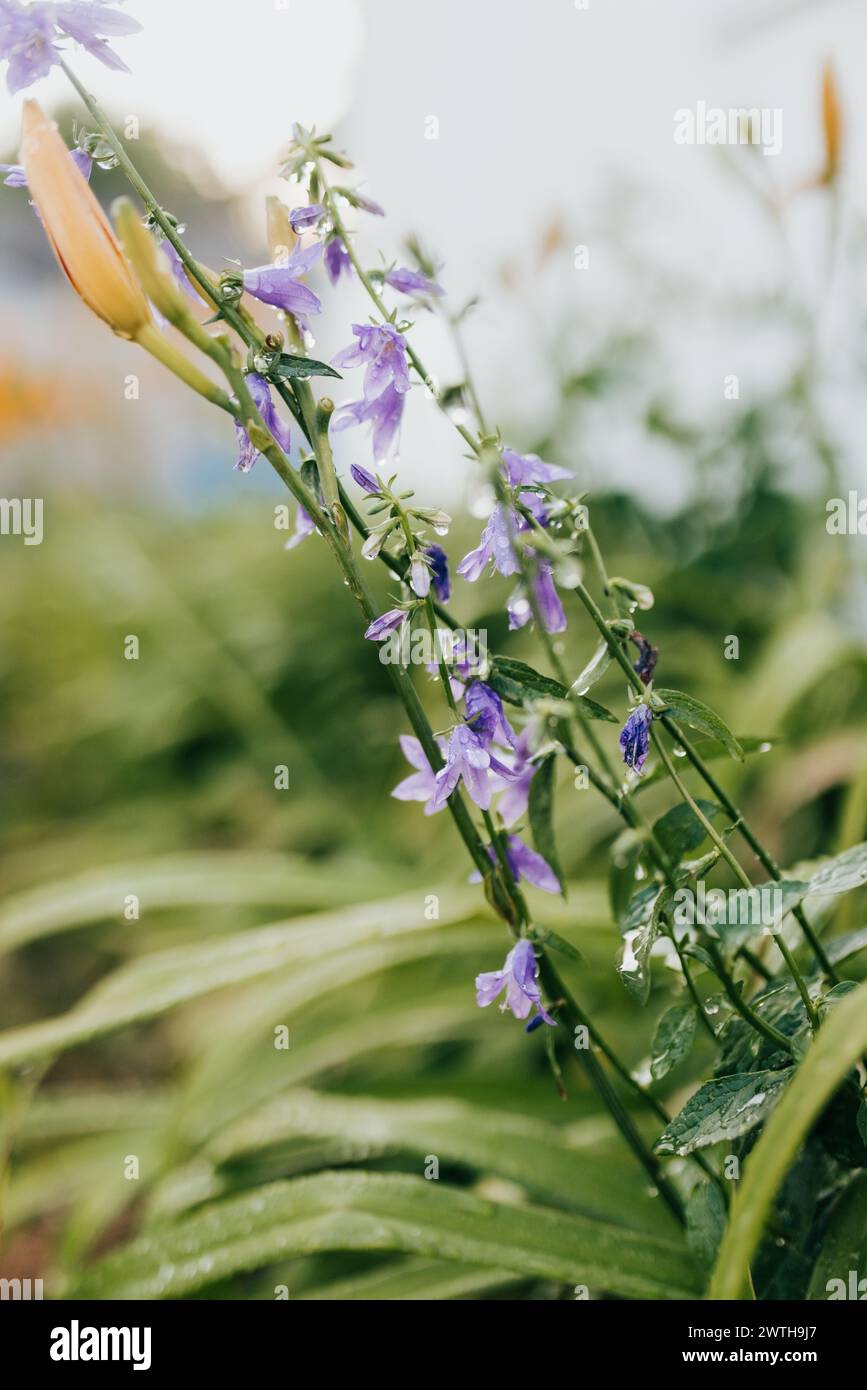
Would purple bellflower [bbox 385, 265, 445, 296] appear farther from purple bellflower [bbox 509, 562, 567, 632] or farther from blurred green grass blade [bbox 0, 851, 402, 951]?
blurred green grass blade [bbox 0, 851, 402, 951]

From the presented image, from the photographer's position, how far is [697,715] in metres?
0.54

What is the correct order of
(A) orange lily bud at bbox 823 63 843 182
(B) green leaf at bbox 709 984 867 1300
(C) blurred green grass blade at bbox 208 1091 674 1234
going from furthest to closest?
1. (A) orange lily bud at bbox 823 63 843 182
2. (C) blurred green grass blade at bbox 208 1091 674 1234
3. (B) green leaf at bbox 709 984 867 1300

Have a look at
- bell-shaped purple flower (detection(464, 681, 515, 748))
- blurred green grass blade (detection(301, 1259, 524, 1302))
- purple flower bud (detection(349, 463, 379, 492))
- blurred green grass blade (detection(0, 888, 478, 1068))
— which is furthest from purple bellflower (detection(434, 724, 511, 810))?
blurred green grass blade (detection(301, 1259, 524, 1302))

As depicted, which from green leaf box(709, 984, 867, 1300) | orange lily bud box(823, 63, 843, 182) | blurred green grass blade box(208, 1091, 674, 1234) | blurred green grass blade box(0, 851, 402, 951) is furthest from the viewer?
blurred green grass blade box(0, 851, 402, 951)

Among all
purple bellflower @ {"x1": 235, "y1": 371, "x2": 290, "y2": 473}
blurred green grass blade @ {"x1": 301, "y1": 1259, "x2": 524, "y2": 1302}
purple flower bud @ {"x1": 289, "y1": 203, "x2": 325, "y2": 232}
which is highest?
purple flower bud @ {"x1": 289, "y1": 203, "x2": 325, "y2": 232}

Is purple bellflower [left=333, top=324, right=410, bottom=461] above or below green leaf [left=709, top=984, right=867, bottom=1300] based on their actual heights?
above

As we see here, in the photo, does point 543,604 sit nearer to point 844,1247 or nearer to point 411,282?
point 411,282

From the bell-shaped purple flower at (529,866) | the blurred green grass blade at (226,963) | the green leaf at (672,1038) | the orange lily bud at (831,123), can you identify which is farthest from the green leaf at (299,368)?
the orange lily bud at (831,123)

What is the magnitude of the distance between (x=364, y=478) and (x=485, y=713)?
0.14 metres

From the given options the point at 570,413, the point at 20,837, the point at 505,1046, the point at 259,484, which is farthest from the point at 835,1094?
the point at 259,484

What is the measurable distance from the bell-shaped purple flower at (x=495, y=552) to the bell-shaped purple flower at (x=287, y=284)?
13 centimetres

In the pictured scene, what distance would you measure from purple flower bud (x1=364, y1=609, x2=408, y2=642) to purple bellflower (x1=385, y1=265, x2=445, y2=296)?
17 cm

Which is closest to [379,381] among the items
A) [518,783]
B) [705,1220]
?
[518,783]

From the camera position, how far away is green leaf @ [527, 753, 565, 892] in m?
0.55
